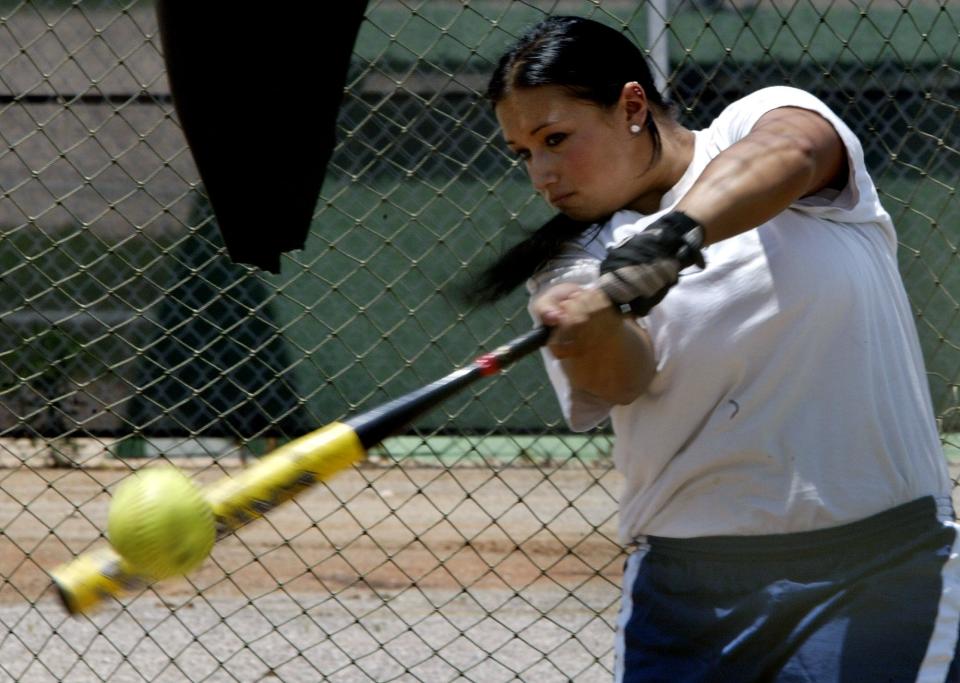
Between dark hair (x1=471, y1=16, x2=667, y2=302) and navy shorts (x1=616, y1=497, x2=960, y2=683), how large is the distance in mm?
515

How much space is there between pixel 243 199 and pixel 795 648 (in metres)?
1.42

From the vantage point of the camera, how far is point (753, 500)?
1.85m

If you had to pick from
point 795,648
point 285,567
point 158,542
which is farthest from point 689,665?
point 285,567

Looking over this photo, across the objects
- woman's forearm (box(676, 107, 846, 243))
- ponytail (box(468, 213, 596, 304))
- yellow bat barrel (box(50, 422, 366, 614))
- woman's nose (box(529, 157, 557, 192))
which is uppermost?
woman's forearm (box(676, 107, 846, 243))

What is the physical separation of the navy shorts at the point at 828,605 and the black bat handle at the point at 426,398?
1.22ft

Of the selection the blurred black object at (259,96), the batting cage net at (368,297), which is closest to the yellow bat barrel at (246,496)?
Answer: the blurred black object at (259,96)

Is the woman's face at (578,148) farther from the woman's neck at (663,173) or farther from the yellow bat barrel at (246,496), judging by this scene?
the yellow bat barrel at (246,496)

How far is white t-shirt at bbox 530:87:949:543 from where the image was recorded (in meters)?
1.83

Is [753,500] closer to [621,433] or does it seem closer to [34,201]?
[621,433]

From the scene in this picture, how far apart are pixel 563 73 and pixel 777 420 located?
0.60 m

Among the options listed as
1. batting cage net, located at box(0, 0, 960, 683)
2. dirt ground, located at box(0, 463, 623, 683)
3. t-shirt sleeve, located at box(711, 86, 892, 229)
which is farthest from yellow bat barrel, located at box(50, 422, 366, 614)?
batting cage net, located at box(0, 0, 960, 683)

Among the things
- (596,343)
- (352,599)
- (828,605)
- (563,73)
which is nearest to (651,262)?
(596,343)

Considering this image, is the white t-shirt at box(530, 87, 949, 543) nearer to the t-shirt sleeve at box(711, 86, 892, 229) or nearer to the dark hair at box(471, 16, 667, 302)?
the t-shirt sleeve at box(711, 86, 892, 229)

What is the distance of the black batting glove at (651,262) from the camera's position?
170 centimetres
